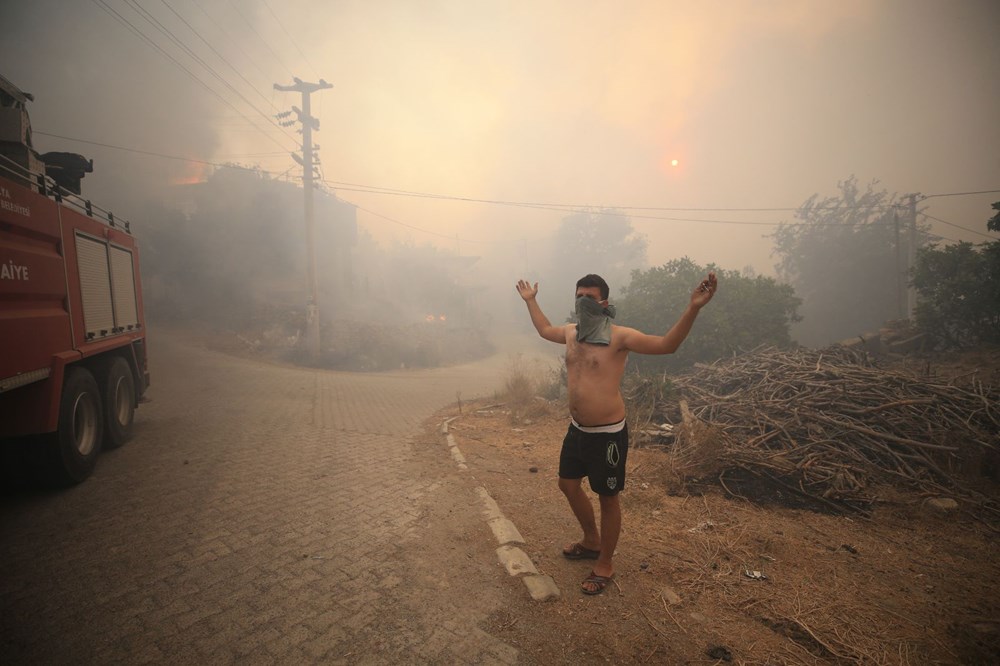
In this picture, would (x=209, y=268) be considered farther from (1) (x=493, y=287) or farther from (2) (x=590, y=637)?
(1) (x=493, y=287)

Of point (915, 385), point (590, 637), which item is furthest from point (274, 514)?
point (915, 385)

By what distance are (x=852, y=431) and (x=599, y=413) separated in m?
4.71

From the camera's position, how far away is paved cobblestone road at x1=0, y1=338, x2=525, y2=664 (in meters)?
2.40

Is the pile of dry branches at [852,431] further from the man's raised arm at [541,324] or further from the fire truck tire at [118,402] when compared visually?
the fire truck tire at [118,402]

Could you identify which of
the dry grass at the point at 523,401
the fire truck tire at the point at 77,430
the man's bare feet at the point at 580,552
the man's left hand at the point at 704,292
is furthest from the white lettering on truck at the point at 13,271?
the dry grass at the point at 523,401

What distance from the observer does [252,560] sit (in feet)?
10.5

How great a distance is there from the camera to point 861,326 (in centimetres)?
2839

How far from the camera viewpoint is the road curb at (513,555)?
290 cm

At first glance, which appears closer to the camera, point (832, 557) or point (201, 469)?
point (832, 557)

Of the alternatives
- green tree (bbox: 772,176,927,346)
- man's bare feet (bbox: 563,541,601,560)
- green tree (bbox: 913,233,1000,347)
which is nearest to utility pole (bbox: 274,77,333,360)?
man's bare feet (bbox: 563,541,601,560)

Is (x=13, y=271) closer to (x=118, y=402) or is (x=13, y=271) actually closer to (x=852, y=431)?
(x=118, y=402)

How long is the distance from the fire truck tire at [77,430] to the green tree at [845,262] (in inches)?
1337

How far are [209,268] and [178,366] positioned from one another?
14.6 meters

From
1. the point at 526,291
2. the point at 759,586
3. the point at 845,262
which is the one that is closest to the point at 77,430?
the point at 526,291
